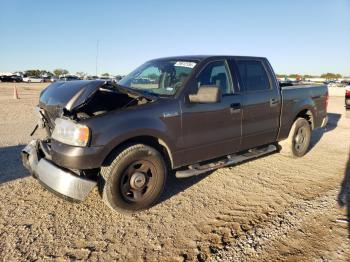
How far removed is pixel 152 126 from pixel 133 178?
2.23 ft

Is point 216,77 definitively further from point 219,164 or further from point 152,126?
point 152,126

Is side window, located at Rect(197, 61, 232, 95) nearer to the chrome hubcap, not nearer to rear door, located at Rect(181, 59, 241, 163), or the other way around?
rear door, located at Rect(181, 59, 241, 163)

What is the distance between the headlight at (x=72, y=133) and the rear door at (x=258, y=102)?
8.47 ft

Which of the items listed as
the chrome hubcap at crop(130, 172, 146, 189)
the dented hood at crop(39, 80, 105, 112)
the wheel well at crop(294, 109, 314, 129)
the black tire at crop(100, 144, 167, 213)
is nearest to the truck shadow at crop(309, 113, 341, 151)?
the wheel well at crop(294, 109, 314, 129)

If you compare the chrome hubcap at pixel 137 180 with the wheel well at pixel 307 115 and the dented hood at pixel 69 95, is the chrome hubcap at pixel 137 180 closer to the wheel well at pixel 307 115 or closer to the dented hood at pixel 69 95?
the dented hood at pixel 69 95

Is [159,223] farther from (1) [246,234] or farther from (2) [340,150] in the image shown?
(2) [340,150]

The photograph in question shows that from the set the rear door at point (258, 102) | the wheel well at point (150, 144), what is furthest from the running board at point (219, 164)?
the wheel well at point (150, 144)

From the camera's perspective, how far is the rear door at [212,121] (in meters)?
4.16

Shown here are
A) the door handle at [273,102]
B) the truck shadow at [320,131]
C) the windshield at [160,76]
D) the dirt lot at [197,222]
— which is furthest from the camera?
the truck shadow at [320,131]

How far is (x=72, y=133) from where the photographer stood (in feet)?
11.1

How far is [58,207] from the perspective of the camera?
12.7ft

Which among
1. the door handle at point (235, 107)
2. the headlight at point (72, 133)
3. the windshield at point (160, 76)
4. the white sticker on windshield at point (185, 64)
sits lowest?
the headlight at point (72, 133)

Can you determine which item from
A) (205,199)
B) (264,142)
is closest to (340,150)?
(264,142)

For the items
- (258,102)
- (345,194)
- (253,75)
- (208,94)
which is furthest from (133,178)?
(345,194)
